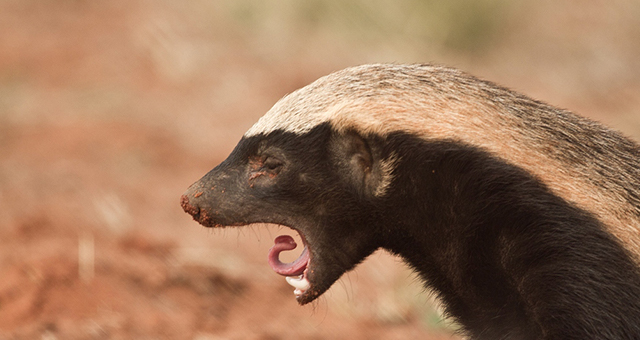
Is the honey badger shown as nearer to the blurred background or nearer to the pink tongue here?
the pink tongue

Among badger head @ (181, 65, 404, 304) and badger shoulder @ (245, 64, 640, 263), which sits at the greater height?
badger shoulder @ (245, 64, 640, 263)

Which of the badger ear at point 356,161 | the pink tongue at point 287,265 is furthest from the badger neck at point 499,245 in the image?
the pink tongue at point 287,265

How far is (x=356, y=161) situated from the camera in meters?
3.76

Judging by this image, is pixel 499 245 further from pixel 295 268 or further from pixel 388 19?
pixel 388 19

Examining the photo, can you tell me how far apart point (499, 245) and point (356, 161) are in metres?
0.74

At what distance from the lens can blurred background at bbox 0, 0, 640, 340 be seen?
5645mm

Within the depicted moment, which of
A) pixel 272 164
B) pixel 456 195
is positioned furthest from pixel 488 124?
pixel 272 164

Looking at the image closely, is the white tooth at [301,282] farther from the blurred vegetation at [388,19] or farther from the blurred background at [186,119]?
the blurred vegetation at [388,19]

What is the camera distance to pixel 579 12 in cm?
1393

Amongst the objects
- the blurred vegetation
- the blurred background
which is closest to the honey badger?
the blurred background

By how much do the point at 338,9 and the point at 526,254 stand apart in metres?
10.0

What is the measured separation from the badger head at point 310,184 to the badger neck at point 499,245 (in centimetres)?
13

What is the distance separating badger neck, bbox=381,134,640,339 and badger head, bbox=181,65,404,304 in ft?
0.43

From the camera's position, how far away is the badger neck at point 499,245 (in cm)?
321
